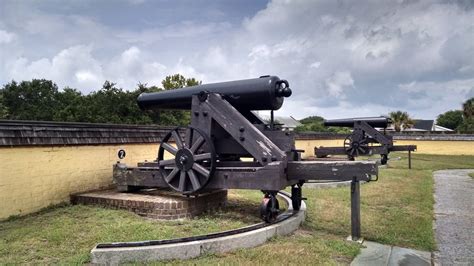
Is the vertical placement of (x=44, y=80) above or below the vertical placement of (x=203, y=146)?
above

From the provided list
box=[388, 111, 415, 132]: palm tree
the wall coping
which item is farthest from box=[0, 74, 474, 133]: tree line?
the wall coping

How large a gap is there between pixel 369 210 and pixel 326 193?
6.66 feet

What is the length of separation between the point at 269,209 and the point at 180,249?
60.9 inches

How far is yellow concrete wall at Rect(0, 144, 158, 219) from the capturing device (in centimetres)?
577

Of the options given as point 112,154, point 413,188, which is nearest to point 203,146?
point 112,154

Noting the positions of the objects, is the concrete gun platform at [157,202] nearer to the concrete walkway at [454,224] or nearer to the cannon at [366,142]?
the concrete walkway at [454,224]

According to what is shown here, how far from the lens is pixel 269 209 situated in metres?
5.45

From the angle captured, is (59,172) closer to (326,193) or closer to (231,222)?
(231,222)

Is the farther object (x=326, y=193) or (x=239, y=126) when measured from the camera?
(x=326, y=193)

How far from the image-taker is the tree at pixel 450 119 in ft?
239

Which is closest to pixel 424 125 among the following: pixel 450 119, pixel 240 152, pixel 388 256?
pixel 450 119

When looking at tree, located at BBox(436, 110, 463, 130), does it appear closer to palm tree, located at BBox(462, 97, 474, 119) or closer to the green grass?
palm tree, located at BBox(462, 97, 474, 119)

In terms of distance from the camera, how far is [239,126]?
573cm

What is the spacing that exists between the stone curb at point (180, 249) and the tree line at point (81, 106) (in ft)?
70.4
